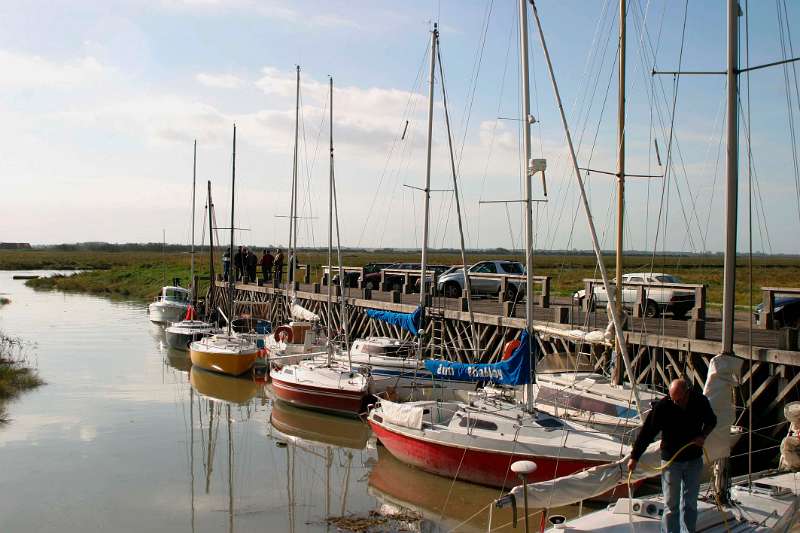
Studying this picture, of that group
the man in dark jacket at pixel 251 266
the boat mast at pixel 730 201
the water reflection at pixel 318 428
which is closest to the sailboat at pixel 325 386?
the water reflection at pixel 318 428

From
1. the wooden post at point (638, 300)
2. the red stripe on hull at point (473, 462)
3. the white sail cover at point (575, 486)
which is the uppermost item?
the wooden post at point (638, 300)

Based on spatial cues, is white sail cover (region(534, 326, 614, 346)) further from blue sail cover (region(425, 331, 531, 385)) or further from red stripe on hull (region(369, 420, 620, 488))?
red stripe on hull (region(369, 420, 620, 488))

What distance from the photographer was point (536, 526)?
12.7 meters

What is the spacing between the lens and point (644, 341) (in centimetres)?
1969

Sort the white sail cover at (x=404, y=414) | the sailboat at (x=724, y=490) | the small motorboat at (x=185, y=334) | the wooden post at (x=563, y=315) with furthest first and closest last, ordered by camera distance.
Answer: the small motorboat at (x=185, y=334) < the wooden post at (x=563, y=315) < the white sail cover at (x=404, y=414) < the sailboat at (x=724, y=490)

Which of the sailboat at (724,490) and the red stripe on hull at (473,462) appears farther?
the red stripe on hull at (473,462)

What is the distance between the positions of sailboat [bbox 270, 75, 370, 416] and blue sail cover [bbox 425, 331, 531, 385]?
254 cm

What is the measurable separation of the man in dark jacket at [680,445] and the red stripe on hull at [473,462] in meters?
5.52

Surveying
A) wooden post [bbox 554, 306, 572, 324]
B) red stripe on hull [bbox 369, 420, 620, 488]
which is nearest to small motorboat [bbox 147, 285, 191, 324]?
wooden post [bbox 554, 306, 572, 324]

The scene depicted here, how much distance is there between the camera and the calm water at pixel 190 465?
46.2 feet

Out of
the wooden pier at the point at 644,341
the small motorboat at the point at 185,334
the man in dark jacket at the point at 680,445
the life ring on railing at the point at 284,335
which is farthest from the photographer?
the small motorboat at the point at 185,334

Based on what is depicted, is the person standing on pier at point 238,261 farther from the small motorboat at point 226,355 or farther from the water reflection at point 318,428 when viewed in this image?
the water reflection at point 318,428

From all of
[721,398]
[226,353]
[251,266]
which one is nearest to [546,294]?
[226,353]

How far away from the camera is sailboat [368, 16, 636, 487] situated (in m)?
14.4
